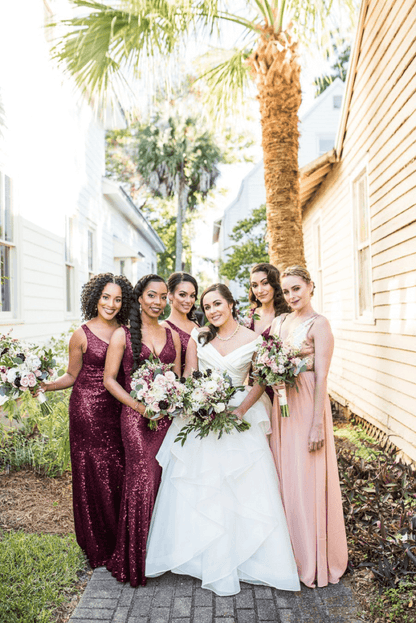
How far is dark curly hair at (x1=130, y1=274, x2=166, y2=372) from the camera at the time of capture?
3975 millimetres

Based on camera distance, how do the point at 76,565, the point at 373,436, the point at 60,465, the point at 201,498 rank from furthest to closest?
1. the point at 373,436
2. the point at 60,465
3. the point at 76,565
4. the point at 201,498

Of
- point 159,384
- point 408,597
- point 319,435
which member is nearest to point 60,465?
point 159,384

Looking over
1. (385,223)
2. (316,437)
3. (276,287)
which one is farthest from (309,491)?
(385,223)

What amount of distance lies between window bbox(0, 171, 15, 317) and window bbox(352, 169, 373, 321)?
510cm

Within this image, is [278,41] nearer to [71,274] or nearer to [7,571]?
[71,274]

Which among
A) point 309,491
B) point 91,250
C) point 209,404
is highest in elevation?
point 91,250

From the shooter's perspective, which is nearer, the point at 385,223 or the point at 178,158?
the point at 385,223

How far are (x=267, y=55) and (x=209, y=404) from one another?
5945 millimetres

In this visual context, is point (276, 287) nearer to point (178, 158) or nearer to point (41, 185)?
point (41, 185)

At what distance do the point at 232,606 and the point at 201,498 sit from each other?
689 mm

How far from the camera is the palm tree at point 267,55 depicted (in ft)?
24.5

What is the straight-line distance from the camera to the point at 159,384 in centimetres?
362

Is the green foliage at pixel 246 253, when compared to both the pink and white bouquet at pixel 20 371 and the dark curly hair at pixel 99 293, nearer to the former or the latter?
the dark curly hair at pixel 99 293

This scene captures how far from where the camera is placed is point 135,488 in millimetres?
3824
